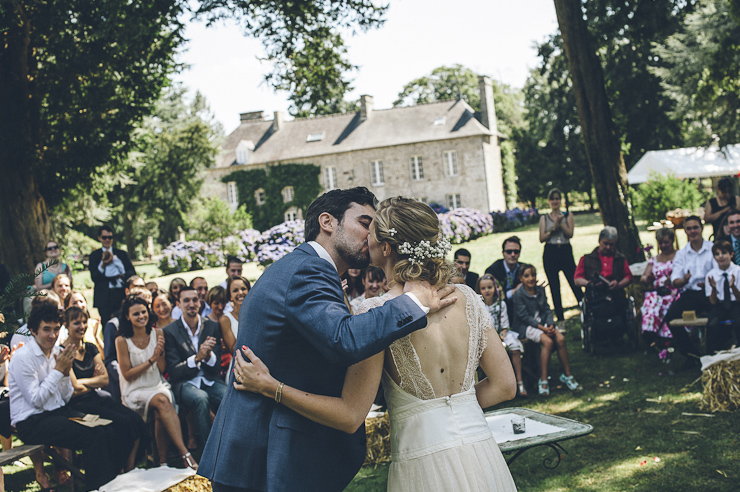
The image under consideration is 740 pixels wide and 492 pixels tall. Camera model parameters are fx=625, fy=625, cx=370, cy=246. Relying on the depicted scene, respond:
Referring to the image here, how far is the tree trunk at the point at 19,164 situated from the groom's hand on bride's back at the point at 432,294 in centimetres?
1053

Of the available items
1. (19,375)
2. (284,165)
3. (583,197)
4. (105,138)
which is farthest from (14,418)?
(583,197)

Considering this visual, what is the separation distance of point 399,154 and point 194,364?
37.2 metres

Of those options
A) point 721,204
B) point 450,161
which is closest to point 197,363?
point 721,204

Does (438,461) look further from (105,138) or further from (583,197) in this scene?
(583,197)

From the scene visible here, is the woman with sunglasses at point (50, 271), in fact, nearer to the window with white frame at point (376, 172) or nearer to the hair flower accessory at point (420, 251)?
the hair flower accessory at point (420, 251)

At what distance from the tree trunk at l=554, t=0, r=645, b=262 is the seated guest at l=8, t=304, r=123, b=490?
9.46 meters

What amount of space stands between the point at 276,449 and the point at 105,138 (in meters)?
12.2

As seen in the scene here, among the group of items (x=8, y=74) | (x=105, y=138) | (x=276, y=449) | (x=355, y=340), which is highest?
(x=8, y=74)

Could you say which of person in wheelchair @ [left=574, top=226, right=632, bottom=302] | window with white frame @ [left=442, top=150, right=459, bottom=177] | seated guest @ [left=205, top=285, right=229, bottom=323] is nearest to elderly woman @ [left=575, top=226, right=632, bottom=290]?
person in wheelchair @ [left=574, top=226, right=632, bottom=302]

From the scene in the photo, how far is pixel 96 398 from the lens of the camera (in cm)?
623

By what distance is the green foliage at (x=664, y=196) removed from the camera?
2581 centimetres

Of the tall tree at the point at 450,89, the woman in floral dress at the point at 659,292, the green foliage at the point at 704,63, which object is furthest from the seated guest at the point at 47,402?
the tall tree at the point at 450,89

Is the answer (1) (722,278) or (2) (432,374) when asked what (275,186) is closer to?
(1) (722,278)

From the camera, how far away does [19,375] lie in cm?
551
